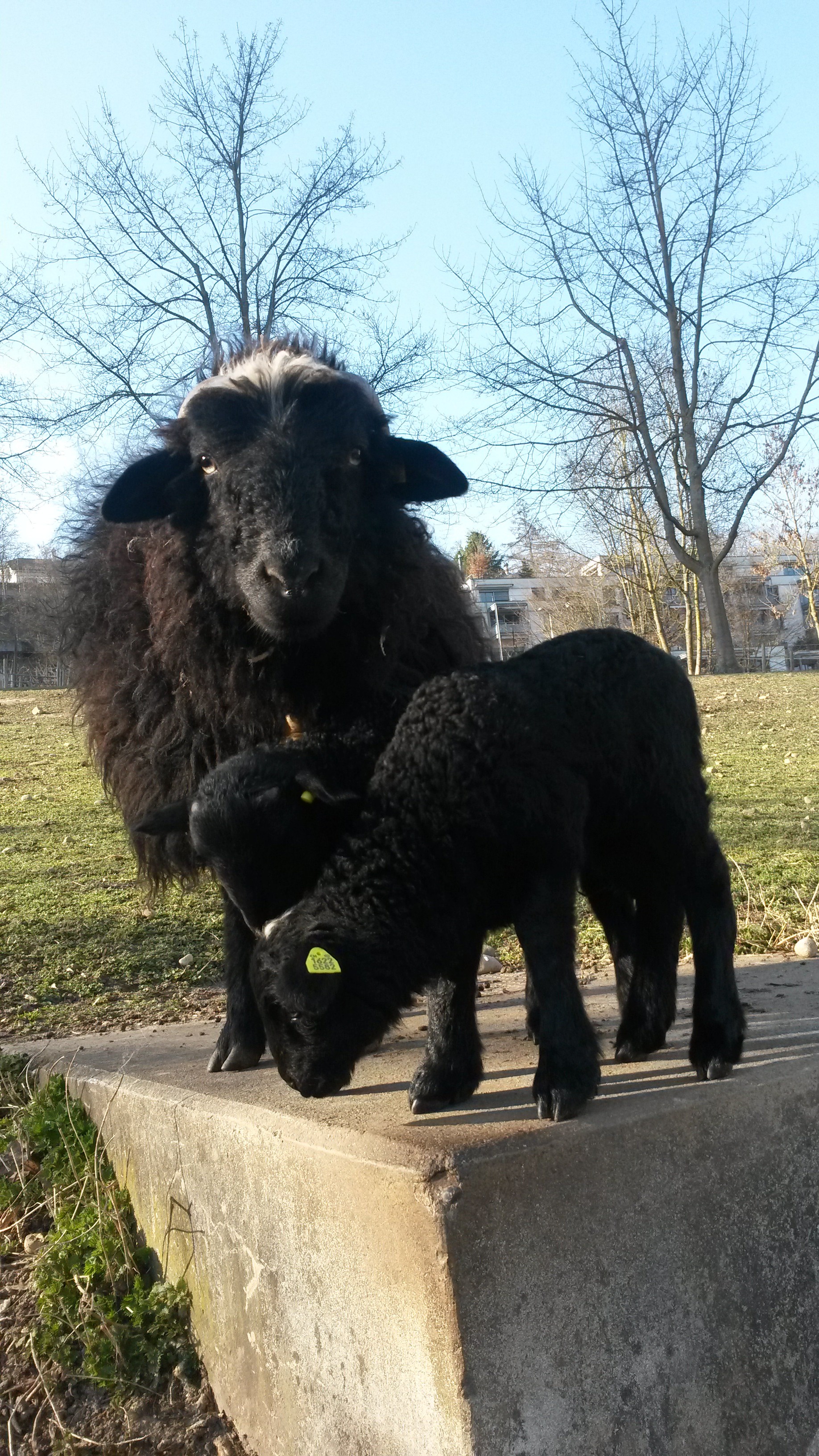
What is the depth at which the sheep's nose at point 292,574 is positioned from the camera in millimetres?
2895

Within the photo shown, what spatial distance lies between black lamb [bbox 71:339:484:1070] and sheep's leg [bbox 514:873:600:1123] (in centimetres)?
75

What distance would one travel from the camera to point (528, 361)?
15664mm

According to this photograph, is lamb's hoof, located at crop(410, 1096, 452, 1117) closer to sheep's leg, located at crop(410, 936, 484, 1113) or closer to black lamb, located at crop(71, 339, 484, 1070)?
Result: sheep's leg, located at crop(410, 936, 484, 1113)

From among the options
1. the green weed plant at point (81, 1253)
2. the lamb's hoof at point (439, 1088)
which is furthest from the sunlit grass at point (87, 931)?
the lamb's hoof at point (439, 1088)

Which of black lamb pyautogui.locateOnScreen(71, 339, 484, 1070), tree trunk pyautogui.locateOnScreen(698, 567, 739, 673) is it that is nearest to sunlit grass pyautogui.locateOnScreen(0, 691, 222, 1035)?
black lamb pyautogui.locateOnScreen(71, 339, 484, 1070)

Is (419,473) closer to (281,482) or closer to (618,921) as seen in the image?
(281,482)

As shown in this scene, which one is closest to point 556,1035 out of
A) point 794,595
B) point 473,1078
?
point 473,1078

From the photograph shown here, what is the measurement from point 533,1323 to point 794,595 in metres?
51.7

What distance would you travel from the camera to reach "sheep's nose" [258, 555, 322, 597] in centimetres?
289

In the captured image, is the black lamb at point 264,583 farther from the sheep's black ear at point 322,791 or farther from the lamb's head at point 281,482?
the sheep's black ear at point 322,791

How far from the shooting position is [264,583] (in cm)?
297

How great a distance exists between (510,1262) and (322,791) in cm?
109

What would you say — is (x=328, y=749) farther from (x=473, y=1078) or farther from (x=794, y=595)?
(x=794, y=595)

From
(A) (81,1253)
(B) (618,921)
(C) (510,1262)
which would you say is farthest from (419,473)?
(A) (81,1253)
